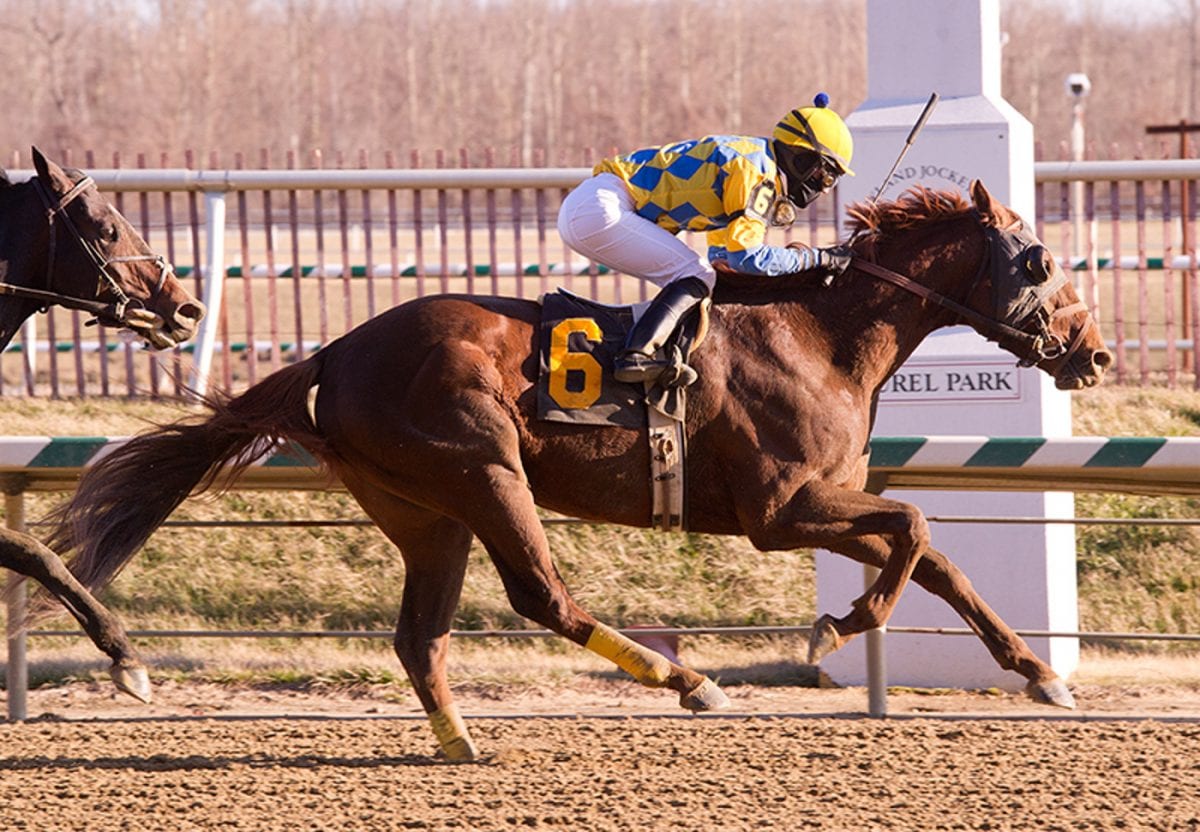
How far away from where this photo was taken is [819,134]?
202 inches

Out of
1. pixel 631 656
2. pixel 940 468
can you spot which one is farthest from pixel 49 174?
pixel 940 468

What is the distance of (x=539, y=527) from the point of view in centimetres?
505

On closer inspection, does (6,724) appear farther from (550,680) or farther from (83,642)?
(550,680)

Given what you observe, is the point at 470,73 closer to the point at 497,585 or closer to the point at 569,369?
the point at 497,585

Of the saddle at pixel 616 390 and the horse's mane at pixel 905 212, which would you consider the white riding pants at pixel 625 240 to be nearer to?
the saddle at pixel 616 390

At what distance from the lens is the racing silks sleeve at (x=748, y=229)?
5008 millimetres

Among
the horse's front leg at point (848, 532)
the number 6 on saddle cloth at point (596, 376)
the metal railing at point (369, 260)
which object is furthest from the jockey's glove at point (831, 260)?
the metal railing at point (369, 260)

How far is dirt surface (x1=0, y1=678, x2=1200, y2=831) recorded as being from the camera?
14.8 feet

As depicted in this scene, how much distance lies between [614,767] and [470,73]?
49390 mm

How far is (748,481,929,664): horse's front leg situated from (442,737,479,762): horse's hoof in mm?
1098

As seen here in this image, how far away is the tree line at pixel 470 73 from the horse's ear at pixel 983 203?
35434 mm

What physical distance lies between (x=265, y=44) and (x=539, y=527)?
51.2 m

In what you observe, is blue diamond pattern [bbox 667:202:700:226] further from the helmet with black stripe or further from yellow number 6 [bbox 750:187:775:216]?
the helmet with black stripe

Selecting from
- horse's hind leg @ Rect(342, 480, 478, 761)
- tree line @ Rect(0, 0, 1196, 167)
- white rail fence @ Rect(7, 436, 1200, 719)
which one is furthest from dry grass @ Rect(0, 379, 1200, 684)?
tree line @ Rect(0, 0, 1196, 167)
